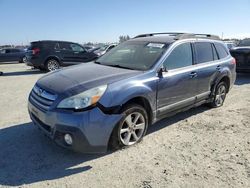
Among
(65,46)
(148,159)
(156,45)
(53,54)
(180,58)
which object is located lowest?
(148,159)

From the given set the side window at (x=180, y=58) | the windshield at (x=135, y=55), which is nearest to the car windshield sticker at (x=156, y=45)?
the windshield at (x=135, y=55)

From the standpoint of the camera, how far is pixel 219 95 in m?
6.29

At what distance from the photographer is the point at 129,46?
5.20 m

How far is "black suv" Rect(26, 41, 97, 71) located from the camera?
13.1 metres

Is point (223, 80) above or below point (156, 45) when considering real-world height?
below

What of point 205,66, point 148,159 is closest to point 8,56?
point 205,66

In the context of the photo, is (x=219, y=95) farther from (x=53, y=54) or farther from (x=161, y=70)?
(x=53, y=54)

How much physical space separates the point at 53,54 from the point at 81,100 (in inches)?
419

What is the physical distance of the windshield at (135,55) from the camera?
448 cm

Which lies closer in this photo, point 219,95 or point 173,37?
point 173,37

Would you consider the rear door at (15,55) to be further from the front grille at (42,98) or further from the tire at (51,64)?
the front grille at (42,98)

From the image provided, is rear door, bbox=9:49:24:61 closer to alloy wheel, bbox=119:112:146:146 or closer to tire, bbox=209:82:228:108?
tire, bbox=209:82:228:108

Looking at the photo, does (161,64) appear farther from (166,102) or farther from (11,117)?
(11,117)

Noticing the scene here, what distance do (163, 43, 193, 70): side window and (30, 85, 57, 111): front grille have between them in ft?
6.45
